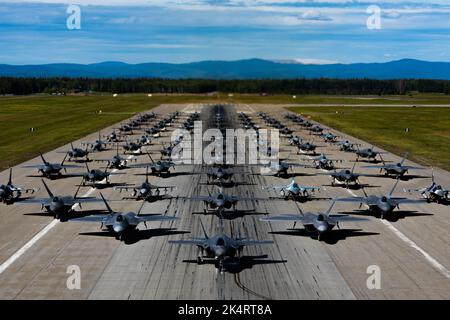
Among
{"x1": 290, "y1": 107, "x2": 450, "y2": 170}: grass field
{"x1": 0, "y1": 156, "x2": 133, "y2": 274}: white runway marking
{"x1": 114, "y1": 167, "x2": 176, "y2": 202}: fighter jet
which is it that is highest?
{"x1": 290, "y1": 107, "x2": 450, "y2": 170}: grass field

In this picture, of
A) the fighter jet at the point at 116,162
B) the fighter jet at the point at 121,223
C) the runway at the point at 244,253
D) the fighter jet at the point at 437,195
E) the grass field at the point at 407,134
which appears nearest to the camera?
the runway at the point at 244,253

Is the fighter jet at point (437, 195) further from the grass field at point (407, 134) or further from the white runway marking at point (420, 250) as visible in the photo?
the grass field at point (407, 134)

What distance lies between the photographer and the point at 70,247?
48969 millimetres

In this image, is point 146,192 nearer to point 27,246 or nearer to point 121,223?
point 121,223

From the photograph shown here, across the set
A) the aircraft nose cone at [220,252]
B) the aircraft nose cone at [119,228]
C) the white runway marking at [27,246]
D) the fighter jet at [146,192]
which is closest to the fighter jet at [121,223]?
the aircraft nose cone at [119,228]

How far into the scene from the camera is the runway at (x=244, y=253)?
38.8 m

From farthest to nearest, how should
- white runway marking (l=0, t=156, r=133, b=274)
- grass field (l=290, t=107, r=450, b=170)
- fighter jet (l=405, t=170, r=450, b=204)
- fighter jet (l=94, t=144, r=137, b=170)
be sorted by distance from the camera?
grass field (l=290, t=107, r=450, b=170) → fighter jet (l=94, t=144, r=137, b=170) → fighter jet (l=405, t=170, r=450, b=204) → white runway marking (l=0, t=156, r=133, b=274)

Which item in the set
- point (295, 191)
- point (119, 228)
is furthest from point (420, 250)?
point (119, 228)

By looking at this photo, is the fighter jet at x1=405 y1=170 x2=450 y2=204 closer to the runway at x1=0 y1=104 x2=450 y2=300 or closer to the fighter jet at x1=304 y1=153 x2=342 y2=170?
the runway at x1=0 y1=104 x2=450 y2=300

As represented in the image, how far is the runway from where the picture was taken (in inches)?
1529

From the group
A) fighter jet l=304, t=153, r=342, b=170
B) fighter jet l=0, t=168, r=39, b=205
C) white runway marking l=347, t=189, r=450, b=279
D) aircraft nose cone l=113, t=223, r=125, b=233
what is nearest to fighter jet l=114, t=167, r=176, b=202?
fighter jet l=0, t=168, r=39, b=205

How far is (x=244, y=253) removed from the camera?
4681 centimetres
